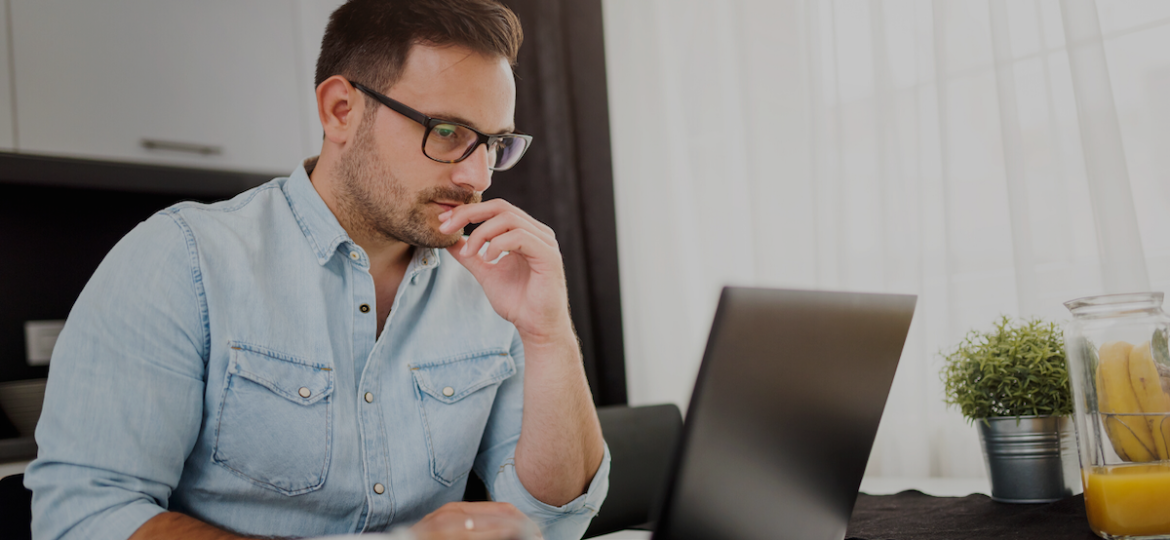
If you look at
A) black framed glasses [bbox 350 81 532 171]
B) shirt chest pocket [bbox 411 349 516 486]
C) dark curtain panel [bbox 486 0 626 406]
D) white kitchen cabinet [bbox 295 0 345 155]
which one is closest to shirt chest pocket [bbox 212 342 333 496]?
shirt chest pocket [bbox 411 349 516 486]

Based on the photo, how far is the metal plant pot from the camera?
3.44 ft

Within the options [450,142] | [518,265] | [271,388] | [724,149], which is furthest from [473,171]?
[724,149]

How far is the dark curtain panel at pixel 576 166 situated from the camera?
2.38m

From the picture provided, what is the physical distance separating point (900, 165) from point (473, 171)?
3.27ft

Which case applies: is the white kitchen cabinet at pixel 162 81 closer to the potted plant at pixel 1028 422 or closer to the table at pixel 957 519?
the table at pixel 957 519

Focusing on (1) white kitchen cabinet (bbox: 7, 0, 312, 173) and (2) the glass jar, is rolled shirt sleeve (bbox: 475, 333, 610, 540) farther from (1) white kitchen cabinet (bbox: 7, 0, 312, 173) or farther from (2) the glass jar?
(1) white kitchen cabinet (bbox: 7, 0, 312, 173)

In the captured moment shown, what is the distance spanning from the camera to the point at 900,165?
5.78 feet

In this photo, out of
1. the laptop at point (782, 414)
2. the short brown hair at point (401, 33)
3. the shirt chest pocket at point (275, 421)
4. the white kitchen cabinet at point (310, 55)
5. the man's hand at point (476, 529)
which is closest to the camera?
the man's hand at point (476, 529)

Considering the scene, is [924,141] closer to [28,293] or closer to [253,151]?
[253,151]

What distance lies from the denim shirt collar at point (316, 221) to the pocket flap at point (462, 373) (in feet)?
0.50

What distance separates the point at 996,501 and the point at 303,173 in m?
1.09

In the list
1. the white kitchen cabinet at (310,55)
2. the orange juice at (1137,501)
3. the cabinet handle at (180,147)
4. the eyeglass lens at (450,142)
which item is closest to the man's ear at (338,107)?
the eyeglass lens at (450,142)

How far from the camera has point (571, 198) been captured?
2408mm

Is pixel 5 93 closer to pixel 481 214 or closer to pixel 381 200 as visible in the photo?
pixel 381 200
